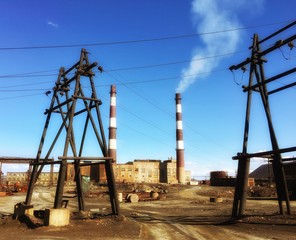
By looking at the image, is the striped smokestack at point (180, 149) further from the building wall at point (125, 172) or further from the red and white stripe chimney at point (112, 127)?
the red and white stripe chimney at point (112, 127)

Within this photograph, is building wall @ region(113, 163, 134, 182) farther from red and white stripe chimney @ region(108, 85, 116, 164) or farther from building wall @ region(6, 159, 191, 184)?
red and white stripe chimney @ region(108, 85, 116, 164)

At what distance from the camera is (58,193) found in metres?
9.67

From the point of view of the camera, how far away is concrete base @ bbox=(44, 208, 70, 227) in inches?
361

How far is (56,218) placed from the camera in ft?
30.3

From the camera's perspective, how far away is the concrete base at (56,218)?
918cm

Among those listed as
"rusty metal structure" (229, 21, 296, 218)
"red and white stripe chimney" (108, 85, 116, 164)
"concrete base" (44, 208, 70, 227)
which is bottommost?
"concrete base" (44, 208, 70, 227)

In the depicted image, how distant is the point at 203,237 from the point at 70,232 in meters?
3.73

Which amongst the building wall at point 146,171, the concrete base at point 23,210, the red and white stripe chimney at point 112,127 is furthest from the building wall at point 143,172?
the concrete base at point 23,210

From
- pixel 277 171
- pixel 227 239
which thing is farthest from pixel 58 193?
pixel 277 171

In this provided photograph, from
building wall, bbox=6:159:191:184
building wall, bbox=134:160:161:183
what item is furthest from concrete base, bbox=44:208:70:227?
building wall, bbox=134:160:161:183

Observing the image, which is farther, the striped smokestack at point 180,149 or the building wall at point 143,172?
the building wall at point 143,172

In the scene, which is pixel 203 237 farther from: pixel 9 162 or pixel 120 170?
pixel 120 170

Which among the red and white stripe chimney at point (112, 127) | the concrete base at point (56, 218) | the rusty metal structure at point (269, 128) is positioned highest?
the red and white stripe chimney at point (112, 127)

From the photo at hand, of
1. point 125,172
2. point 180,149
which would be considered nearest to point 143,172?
point 125,172
